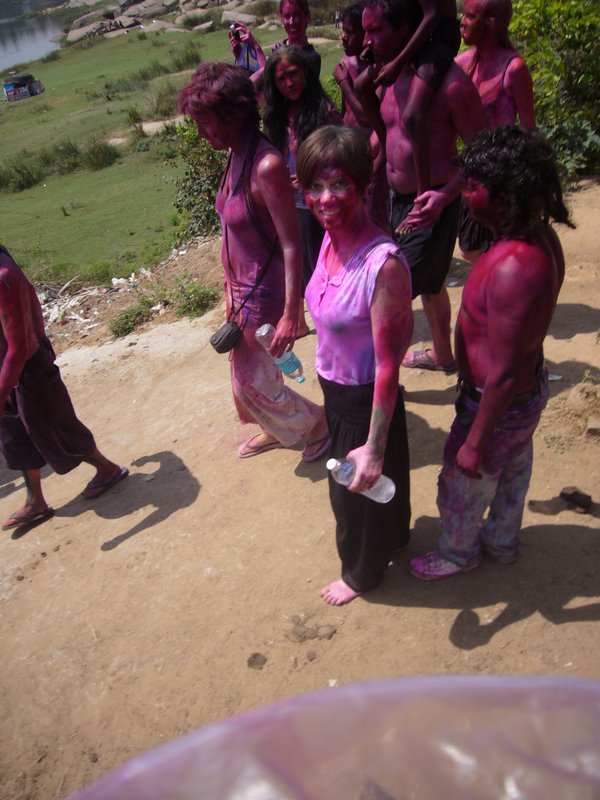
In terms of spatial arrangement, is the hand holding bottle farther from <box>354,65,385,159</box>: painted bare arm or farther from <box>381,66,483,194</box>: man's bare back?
<box>354,65,385,159</box>: painted bare arm

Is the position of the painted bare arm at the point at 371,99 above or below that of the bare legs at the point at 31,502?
above

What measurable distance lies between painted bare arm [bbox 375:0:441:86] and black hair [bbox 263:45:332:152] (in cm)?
64

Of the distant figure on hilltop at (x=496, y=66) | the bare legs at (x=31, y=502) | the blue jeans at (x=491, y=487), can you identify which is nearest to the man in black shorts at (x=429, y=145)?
the distant figure on hilltop at (x=496, y=66)

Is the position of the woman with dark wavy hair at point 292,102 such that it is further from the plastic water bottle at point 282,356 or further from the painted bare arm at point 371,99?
the plastic water bottle at point 282,356

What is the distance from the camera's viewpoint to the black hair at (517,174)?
1936mm

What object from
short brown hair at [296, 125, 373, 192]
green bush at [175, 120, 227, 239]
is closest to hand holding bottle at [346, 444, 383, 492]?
short brown hair at [296, 125, 373, 192]

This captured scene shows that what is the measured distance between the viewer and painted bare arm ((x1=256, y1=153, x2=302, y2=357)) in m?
2.98

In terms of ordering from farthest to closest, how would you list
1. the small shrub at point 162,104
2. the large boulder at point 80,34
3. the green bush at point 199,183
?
the large boulder at point 80,34 < the small shrub at point 162,104 < the green bush at point 199,183

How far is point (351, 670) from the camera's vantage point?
8.36ft

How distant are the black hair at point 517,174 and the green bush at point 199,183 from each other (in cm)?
647

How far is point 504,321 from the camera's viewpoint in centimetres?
200

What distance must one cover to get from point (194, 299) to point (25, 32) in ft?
194

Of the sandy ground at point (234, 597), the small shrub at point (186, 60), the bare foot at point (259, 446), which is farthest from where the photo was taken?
the small shrub at point (186, 60)

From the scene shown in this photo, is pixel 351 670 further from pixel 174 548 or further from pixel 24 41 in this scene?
pixel 24 41
